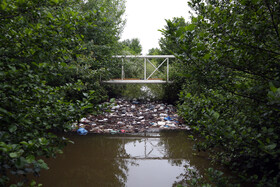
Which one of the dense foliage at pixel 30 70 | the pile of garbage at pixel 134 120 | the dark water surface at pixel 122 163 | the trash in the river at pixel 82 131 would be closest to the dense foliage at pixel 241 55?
the dense foliage at pixel 30 70

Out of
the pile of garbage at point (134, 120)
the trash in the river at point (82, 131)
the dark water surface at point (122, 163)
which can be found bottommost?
the dark water surface at point (122, 163)

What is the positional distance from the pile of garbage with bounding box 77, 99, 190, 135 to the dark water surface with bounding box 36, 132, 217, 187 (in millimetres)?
667

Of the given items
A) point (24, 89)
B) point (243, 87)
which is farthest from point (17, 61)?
point (243, 87)

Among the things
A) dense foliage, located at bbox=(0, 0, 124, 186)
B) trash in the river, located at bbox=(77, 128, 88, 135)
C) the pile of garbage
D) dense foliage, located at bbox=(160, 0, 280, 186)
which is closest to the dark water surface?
trash in the river, located at bbox=(77, 128, 88, 135)

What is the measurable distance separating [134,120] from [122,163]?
114 inches

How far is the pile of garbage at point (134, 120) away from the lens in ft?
16.9

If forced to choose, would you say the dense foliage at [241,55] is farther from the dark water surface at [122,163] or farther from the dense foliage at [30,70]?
the dark water surface at [122,163]

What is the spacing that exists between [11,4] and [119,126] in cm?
441

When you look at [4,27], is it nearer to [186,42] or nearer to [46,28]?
[46,28]

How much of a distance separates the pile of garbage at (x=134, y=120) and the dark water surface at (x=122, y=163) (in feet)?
2.19

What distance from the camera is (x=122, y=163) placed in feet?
10.3

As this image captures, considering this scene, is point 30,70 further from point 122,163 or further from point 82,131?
point 82,131

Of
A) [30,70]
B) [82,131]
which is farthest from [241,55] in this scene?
[82,131]

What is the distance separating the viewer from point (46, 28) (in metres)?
1.40
